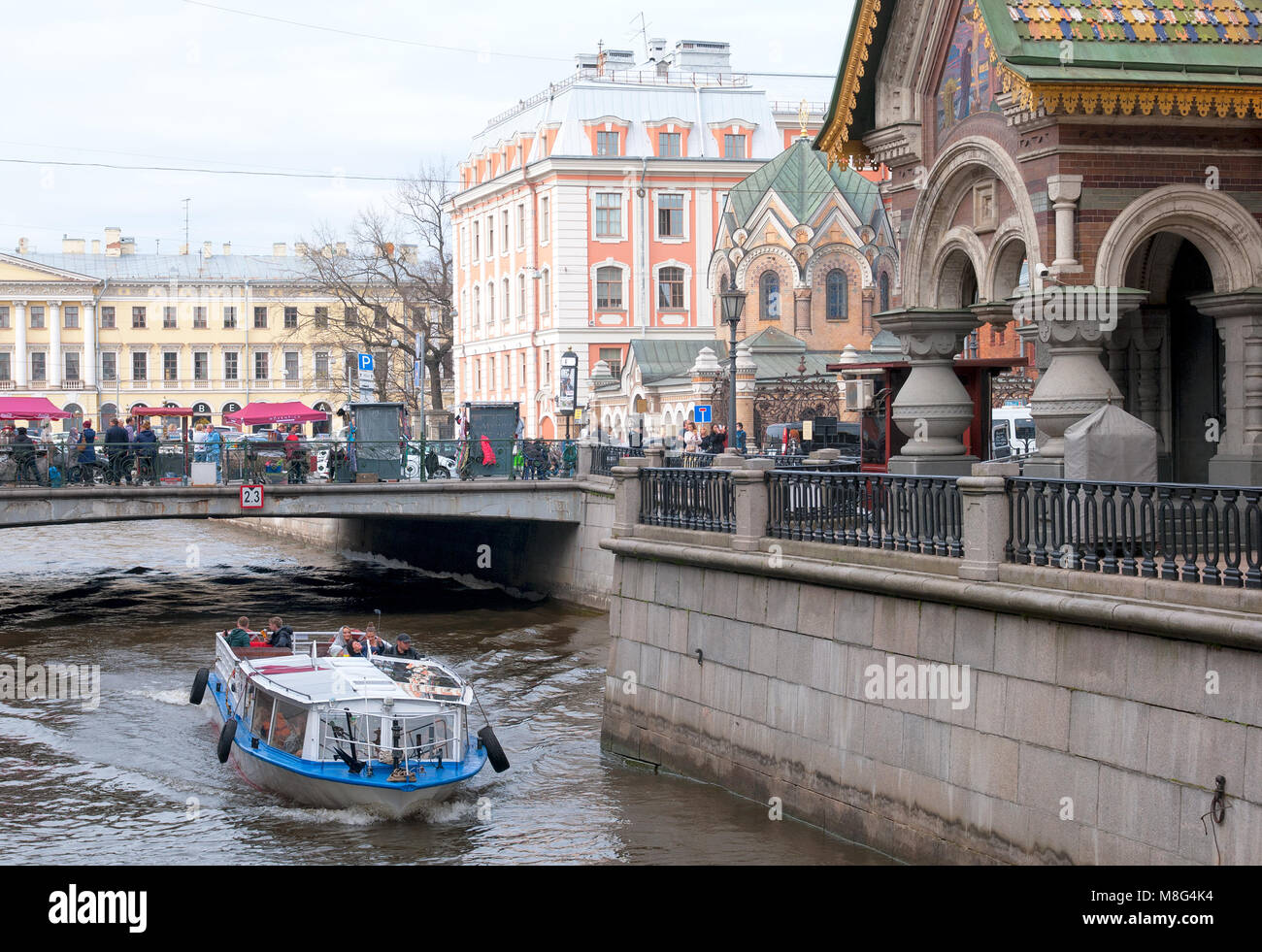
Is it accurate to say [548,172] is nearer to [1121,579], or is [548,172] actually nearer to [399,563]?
[399,563]

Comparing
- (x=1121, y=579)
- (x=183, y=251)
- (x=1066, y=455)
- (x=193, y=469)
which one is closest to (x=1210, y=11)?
(x=1066, y=455)

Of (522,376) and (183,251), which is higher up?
(183,251)

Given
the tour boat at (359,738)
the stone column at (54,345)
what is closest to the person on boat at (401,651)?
the tour boat at (359,738)

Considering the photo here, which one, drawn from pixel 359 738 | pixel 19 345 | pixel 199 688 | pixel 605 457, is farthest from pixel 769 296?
pixel 19 345

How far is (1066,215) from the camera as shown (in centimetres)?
1664

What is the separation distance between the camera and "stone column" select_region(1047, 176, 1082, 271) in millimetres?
16594

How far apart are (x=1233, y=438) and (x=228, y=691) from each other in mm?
13580

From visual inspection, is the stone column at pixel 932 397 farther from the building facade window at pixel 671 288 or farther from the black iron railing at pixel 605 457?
the building facade window at pixel 671 288

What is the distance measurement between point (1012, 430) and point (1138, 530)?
2635 cm

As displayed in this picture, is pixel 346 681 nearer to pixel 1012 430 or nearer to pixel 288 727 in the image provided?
pixel 288 727

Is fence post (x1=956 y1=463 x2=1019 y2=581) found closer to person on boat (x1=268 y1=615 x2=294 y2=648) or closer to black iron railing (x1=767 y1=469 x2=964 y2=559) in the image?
black iron railing (x1=767 y1=469 x2=964 y2=559)

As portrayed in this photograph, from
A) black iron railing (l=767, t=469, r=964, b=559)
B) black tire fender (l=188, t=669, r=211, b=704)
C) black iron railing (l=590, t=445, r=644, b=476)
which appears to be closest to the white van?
black iron railing (l=590, t=445, r=644, b=476)

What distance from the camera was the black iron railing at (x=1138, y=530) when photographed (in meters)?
12.1
